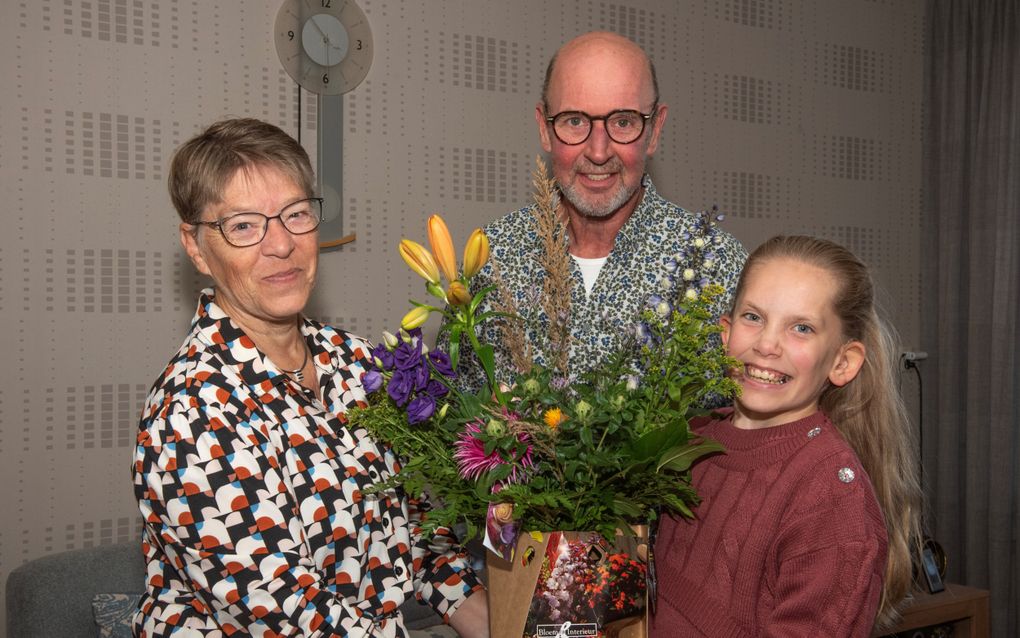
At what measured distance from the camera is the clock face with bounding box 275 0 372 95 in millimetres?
2875

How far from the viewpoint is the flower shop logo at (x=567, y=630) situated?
1.19m

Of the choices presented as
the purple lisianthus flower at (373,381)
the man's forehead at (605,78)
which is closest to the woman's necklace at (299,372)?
the purple lisianthus flower at (373,381)

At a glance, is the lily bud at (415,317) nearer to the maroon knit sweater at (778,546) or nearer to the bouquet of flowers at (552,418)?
the bouquet of flowers at (552,418)

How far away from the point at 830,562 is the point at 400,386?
2.20ft

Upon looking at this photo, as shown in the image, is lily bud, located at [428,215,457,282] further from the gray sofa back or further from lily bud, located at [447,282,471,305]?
Answer: the gray sofa back

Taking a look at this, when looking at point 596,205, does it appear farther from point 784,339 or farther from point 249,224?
point 249,224

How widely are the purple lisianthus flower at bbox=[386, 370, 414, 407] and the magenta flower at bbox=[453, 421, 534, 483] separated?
111 millimetres

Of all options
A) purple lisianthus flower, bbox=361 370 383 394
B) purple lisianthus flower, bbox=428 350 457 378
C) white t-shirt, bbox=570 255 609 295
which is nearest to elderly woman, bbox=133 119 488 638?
purple lisianthus flower, bbox=361 370 383 394

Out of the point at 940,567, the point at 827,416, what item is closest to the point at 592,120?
the point at 827,416

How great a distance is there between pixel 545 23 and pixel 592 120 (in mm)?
1577

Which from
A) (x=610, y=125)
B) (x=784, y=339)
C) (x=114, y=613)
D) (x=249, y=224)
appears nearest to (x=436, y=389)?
(x=249, y=224)

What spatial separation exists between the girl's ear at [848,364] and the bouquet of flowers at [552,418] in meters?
0.41

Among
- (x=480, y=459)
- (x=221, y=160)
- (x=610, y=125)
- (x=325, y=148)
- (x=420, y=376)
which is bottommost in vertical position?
(x=480, y=459)

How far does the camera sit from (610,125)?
194 centimetres
